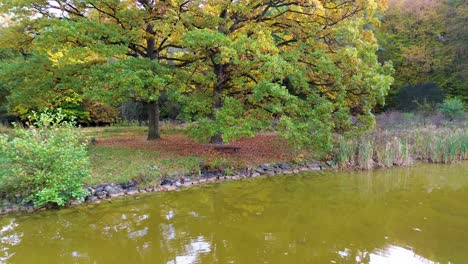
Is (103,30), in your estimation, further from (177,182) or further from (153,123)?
(177,182)

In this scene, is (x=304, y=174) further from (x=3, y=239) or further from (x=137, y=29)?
(x=3, y=239)

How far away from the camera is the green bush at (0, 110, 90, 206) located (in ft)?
20.5

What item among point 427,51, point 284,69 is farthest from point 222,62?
point 427,51

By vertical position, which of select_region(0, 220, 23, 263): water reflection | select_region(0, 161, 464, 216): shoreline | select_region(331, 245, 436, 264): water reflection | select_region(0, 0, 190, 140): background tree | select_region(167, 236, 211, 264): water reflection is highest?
select_region(0, 0, 190, 140): background tree

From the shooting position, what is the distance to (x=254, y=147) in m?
11.8

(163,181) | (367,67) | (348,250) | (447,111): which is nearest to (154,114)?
(163,181)

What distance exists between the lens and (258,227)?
582 centimetres

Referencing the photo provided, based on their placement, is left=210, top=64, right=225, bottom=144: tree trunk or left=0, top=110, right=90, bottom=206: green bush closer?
left=0, top=110, right=90, bottom=206: green bush

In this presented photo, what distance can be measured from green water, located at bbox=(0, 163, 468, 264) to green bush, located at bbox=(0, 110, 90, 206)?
439 millimetres

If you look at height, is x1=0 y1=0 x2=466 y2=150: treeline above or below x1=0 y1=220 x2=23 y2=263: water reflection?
above

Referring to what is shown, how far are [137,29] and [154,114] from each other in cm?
323

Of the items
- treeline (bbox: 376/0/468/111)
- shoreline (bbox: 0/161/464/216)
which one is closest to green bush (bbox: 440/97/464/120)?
treeline (bbox: 376/0/468/111)

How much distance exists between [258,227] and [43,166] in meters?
4.00

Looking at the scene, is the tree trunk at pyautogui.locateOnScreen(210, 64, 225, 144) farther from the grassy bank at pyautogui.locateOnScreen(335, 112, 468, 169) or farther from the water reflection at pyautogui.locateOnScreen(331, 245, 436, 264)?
the water reflection at pyautogui.locateOnScreen(331, 245, 436, 264)
